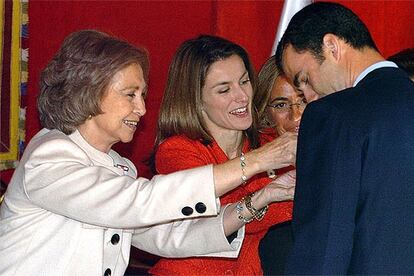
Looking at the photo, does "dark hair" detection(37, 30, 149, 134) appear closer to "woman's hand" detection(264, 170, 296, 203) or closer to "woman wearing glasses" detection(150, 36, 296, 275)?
"woman wearing glasses" detection(150, 36, 296, 275)

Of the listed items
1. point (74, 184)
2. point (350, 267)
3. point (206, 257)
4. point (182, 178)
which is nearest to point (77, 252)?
point (74, 184)

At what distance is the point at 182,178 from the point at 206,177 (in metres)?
0.06

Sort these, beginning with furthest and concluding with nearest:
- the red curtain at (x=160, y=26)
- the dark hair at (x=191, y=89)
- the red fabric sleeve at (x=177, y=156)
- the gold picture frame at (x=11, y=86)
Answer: the red curtain at (x=160, y=26) → the gold picture frame at (x=11, y=86) → the dark hair at (x=191, y=89) → the red fabric sleeve at (x=177, y=156)

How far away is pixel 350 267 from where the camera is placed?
2.12 meters

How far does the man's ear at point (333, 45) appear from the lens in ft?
7.43

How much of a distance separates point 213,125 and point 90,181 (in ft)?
2.42

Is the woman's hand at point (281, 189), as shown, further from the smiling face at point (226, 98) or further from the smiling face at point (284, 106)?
the smiling face at point (284, 106)

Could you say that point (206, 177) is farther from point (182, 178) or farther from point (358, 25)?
point (358, 25)

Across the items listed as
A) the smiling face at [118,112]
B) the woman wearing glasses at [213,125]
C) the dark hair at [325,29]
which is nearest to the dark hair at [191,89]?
the woman wearing glasses at [213,125]

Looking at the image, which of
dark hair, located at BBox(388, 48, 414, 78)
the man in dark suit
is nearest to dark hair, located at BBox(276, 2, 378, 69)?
the man in dark suit

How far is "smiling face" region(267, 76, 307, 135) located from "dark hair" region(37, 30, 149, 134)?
84cm

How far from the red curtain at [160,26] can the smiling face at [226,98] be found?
1.01 metres

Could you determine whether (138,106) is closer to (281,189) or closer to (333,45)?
(281,189)

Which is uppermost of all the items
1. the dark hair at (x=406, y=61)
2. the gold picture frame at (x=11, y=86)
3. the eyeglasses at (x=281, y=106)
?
the dark hair at (x=406, y=61)
